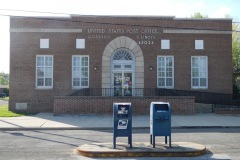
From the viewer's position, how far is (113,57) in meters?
23.5

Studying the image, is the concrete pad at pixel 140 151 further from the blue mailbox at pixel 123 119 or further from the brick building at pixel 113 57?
the brick building at pixel 113 57

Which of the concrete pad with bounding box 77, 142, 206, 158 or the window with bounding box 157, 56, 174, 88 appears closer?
the concrete pad with bounding box 77, 142, 206, 158

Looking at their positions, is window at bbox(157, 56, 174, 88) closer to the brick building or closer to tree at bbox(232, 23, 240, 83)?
the brick building

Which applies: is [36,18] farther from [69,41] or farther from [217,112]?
[217,112]

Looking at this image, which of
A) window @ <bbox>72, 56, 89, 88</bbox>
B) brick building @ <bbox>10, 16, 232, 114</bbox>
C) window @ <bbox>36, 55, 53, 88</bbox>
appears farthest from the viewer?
window @ <bbox>72, 56, 89, 88</bbox>

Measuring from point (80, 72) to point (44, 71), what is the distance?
9.06 ft

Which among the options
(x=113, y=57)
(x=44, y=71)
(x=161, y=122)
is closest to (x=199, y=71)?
(x=113, y=57)

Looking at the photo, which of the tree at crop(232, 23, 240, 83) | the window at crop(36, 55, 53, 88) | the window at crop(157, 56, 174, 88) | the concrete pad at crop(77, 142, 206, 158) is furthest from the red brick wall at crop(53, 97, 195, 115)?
the tree at crop(232, 23, 240, 83)

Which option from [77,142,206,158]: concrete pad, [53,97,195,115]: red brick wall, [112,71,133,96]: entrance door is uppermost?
[112,71,133,96]: entrance door

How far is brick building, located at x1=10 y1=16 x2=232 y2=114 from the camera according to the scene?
22.6m

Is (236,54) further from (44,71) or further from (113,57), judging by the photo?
(44,71)

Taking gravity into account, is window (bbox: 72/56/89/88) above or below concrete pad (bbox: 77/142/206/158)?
above

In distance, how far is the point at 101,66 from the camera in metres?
22.9

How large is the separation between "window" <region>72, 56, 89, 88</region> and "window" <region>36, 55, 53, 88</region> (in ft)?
5.78
